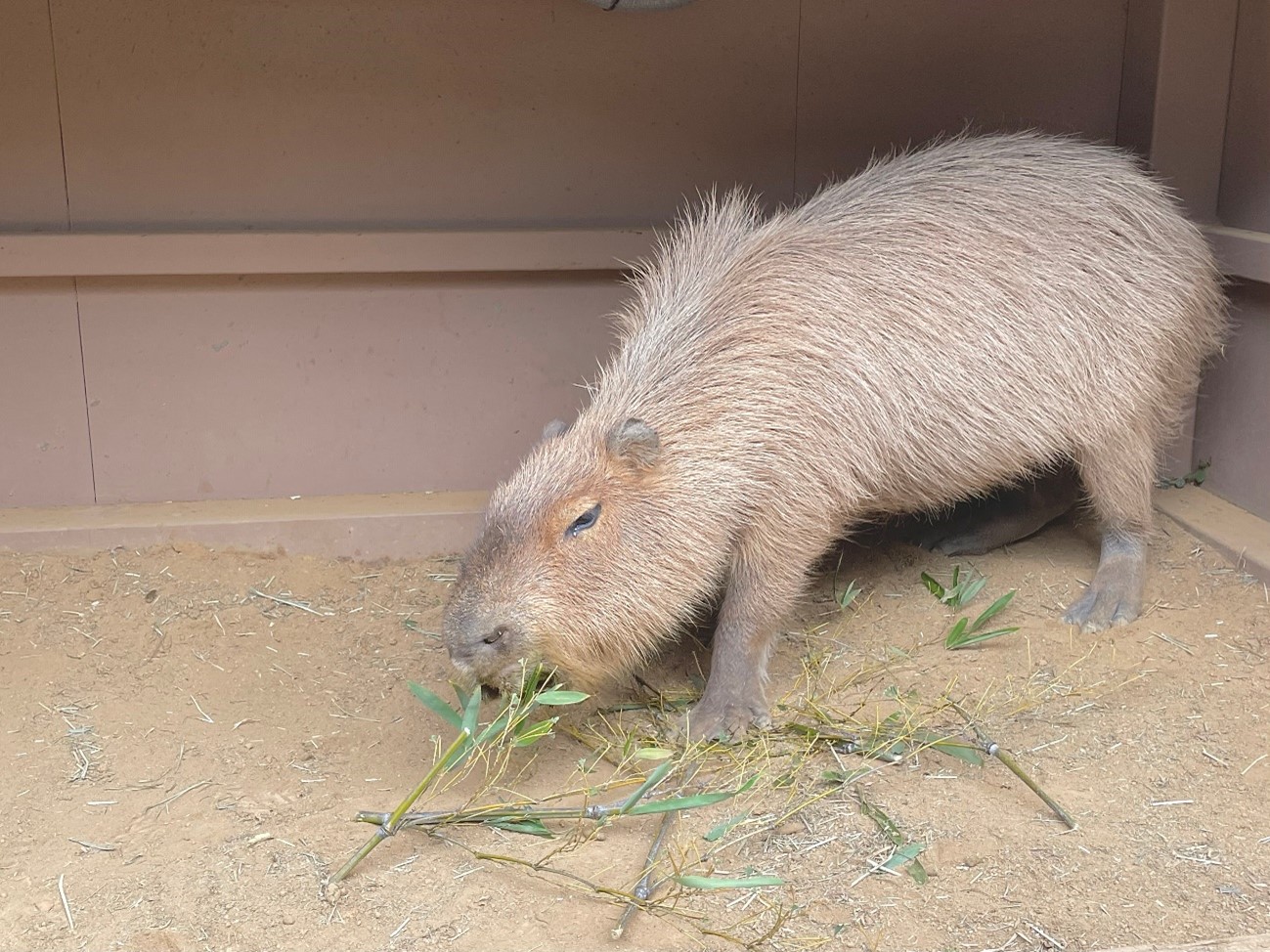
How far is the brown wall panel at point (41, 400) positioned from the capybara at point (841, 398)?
1.95 meters

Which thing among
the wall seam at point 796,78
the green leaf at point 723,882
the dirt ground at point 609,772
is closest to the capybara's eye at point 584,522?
the dirt ground at point 609,772

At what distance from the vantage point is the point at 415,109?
13.9 ft

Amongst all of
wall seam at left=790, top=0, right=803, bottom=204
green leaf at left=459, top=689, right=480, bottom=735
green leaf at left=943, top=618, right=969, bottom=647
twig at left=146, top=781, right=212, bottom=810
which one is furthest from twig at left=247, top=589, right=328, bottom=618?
wall seam at left=790, top=0, right=803, bottom=204

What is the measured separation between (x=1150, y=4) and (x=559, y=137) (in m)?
2.20

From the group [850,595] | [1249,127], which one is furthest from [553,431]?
[1249,127]

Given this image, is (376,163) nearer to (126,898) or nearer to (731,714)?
(731,714)

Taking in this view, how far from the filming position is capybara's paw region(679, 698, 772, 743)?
3246 millimetres

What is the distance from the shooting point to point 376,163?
14.0 ft

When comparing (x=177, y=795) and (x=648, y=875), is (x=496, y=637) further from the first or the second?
(x=177, y=795)

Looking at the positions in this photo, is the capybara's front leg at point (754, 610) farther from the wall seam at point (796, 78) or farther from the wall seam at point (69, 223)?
the wall seam at point (69, 223)

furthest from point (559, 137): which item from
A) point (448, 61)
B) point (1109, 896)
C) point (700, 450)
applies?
point (1109, 896)

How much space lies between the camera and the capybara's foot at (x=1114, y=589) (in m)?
3.76

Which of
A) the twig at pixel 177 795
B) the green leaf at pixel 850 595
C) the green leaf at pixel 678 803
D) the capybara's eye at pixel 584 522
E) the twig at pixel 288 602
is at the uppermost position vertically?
the capybara's eye at pixel 584 522

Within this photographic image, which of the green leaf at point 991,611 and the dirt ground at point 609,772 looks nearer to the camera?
the dirt ground at point 609,772
